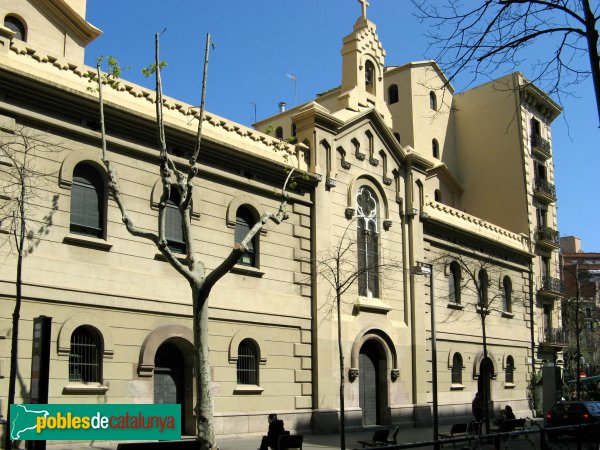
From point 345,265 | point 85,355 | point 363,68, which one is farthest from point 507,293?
point 85,355

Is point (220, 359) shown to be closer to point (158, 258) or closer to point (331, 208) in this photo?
point (158, 258)

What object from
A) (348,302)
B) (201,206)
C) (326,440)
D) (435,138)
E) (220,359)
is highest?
(435,138)

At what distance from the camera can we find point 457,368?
1318 inches

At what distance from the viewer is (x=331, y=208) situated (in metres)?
26.7

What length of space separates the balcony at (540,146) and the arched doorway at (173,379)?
2901 centimetres

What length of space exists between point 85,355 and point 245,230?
7065 mm

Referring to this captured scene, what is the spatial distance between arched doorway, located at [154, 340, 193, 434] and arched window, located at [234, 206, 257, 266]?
3.75 metres

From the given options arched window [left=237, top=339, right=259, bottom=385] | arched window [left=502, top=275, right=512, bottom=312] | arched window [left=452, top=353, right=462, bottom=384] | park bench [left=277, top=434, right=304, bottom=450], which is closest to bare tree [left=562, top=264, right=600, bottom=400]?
arched window [left=502, top=275, right=512, bottom=312]

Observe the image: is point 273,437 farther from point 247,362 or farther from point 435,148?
point 435,148

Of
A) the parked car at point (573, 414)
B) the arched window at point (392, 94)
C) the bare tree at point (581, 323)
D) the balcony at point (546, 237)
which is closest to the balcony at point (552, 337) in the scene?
the bare tree at point (581, 323)

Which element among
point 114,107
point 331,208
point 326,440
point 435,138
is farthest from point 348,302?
point 435,138

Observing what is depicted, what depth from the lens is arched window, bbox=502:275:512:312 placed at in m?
38.8

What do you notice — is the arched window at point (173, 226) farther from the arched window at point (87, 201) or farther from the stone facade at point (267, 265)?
the arched window at point (87, 201)

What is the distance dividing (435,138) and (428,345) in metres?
16.1
